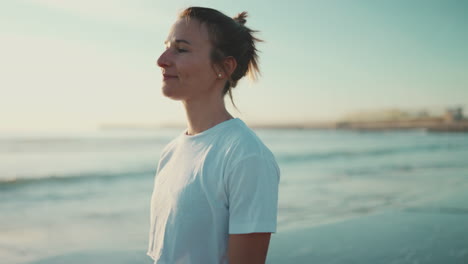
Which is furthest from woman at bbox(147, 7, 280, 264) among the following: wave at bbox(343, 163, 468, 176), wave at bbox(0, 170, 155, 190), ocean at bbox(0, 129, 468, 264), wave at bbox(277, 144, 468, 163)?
wave at bbox(277, 144, 468, 163)

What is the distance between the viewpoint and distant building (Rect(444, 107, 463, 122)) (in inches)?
2505

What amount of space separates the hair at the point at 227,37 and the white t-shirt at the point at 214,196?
35cm

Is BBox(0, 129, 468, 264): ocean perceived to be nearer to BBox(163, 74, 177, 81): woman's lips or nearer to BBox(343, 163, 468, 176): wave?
BBox(343, 163, 468, 176): wave

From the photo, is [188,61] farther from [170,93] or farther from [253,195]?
[253,195]

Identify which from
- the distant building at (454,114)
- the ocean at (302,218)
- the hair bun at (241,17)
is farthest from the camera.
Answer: the distant building at (454,114)

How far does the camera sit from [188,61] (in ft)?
6.18

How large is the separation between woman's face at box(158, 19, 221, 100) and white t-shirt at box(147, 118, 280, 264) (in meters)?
0.23

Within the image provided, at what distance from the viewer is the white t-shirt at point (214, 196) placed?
1524mm

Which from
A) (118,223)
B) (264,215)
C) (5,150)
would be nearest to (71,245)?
(118,223)

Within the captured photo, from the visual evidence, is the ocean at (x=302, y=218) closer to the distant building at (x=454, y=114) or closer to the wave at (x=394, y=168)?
the wave at (x=394, y=168)

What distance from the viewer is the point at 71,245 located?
5.57 m

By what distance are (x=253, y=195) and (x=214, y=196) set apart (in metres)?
0.21

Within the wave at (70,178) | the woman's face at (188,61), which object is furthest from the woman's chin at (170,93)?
the wave at (70,178)

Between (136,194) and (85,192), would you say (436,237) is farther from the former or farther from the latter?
(85,192)
